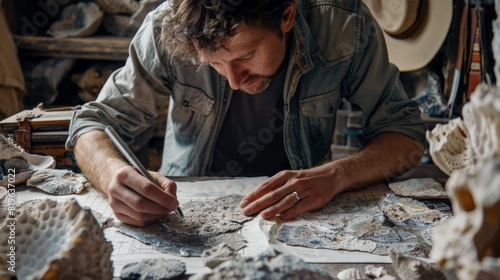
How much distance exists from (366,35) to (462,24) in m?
1.03

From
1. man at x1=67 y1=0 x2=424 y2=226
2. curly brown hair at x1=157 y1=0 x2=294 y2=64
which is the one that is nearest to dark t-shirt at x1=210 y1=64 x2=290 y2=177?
man at x1=67 y1=0 x2=424 y2=226

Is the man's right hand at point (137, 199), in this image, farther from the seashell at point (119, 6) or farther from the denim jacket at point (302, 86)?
the seashell at point (119, 6)

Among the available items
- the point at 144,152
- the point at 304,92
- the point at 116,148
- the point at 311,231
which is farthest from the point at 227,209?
the point at 144,152

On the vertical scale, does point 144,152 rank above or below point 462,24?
below

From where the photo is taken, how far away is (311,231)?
4.23 ft

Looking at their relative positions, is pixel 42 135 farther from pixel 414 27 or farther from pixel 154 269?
pixel 414 27

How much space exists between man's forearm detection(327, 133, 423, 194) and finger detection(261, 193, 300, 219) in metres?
0.18

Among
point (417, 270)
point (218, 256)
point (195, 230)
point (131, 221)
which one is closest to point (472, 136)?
point (417, 270)

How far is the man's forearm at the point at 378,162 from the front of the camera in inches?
61.4

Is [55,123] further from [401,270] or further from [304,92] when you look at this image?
[401,270]

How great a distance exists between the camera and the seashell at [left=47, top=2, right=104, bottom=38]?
A: 3.13 meters

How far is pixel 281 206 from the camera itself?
138 centimetres

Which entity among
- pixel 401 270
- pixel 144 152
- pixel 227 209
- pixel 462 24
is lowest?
pixel 144 152

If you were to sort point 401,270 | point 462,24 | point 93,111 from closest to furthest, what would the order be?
point 401,270, point 93,111, point 462,24
